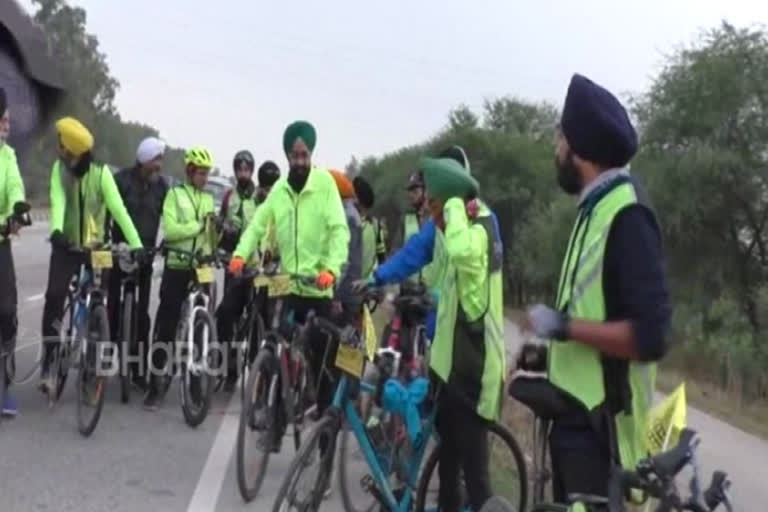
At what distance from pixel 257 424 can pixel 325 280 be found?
36.0 inches

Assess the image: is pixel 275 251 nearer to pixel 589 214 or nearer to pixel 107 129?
pixel 589 214

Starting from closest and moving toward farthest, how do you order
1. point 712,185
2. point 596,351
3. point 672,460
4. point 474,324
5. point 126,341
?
point 672,460, point 596,351, point 474,324, point 126,341, point 712,185

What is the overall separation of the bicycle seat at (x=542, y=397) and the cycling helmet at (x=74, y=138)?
6356mm

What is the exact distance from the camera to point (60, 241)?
975 cm

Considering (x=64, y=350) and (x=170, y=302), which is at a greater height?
(x=170, y=302)

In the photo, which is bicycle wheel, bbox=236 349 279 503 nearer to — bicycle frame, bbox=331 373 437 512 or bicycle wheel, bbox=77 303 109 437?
bicycle frame, bbox=331 373 437 512

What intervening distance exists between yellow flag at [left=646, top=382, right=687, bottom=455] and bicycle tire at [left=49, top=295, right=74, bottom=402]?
6344mm

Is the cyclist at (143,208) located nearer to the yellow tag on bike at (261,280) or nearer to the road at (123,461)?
the road at (123,461)

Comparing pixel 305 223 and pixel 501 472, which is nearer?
pixel 501 472

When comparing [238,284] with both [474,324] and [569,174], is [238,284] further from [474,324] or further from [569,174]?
[569,174]

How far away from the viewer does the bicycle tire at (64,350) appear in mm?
9836

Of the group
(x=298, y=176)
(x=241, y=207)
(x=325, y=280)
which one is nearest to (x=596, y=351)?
(x=325, y=280)

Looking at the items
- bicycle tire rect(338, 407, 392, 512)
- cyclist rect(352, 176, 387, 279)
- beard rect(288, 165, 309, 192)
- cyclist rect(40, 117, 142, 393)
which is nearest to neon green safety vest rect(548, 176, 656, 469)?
bicycle tire rect(338, 407, 392, 512)

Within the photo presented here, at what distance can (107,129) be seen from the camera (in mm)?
107500
